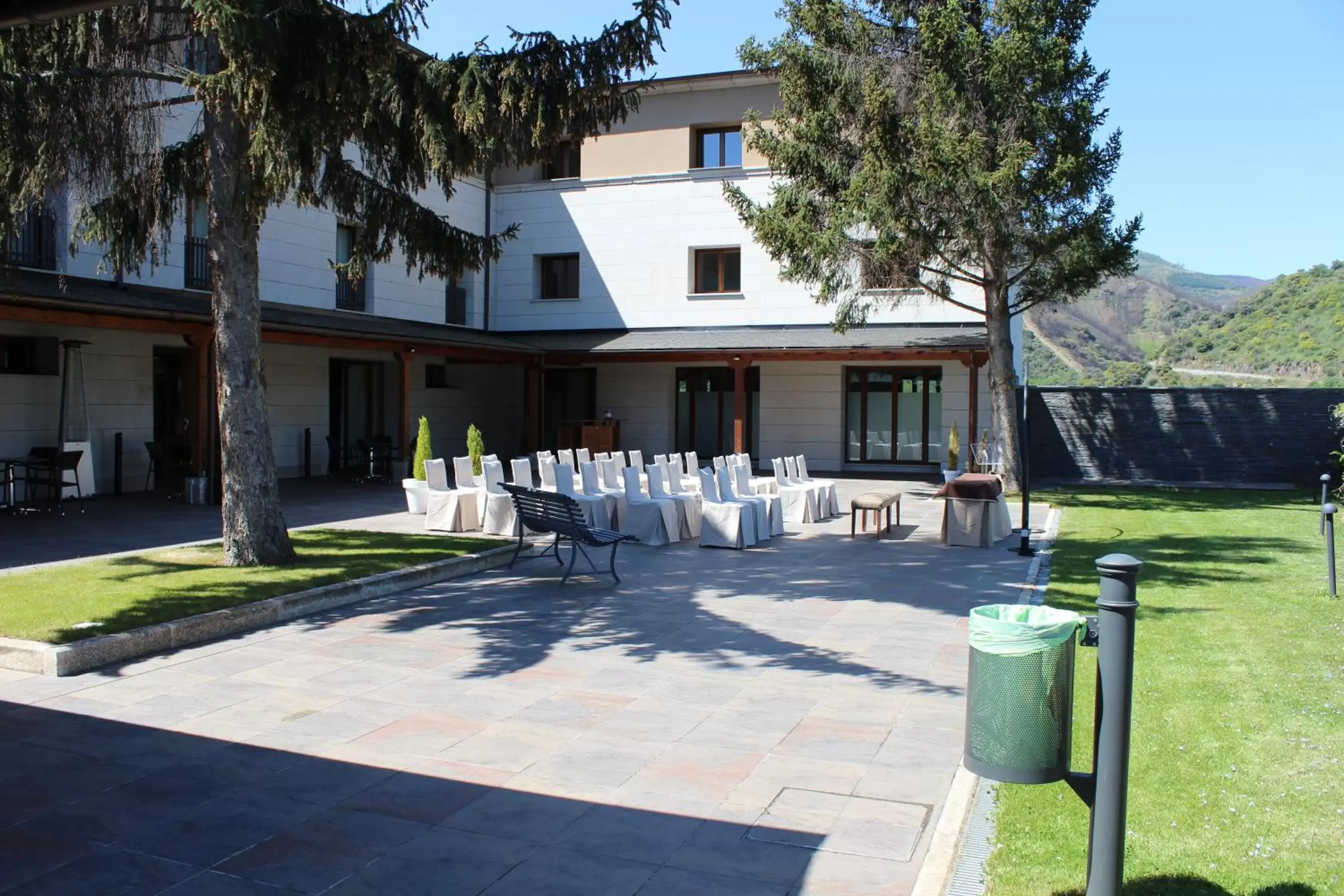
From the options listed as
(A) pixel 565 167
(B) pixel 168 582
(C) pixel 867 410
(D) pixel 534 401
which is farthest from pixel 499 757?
(A) pixel 565 167

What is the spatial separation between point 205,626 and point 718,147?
21.0m

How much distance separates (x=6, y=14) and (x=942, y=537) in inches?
465

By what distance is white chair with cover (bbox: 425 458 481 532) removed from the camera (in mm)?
13391

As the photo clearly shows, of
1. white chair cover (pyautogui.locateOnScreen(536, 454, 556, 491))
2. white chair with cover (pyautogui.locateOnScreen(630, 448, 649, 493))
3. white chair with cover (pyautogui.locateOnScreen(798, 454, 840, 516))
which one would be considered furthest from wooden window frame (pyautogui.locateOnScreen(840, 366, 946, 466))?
white chair cover (pyautogui.locateOnScreen(536, 454, 556, 491))

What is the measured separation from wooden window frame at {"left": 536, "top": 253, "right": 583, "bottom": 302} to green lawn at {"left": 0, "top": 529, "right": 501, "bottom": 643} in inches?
630

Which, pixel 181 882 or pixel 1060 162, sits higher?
pixel 1060 162

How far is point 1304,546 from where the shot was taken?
1244 centimetres

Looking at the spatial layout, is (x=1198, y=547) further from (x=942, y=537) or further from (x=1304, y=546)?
(x=942, y=537)

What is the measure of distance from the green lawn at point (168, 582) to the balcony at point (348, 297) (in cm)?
1157

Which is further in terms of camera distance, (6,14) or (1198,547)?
(1198,547)

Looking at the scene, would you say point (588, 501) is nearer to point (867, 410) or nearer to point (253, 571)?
point (253, 571)

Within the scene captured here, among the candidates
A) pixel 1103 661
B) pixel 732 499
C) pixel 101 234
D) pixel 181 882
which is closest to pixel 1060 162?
pixel 732 499

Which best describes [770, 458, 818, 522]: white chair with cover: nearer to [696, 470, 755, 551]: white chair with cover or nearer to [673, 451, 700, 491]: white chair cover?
[673, 451, 700, 491]: white chair cover

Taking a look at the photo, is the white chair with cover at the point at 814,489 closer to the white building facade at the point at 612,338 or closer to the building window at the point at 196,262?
the white building facade at the point at 612,338
